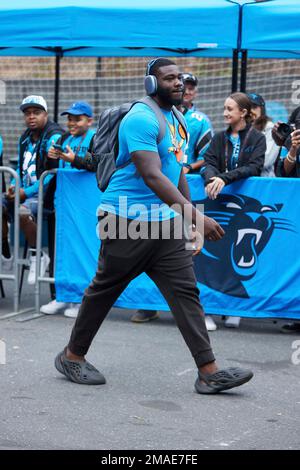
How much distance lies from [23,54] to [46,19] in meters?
2.30

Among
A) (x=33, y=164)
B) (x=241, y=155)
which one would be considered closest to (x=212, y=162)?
(x=241, y=155)

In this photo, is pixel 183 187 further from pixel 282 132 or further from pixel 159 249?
pixel 282 132

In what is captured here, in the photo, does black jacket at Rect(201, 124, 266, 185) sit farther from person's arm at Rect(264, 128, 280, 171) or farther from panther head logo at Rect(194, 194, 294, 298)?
person's arm at Rect(264, 128, 280, 171)

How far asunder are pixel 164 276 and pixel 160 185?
26.7 inches

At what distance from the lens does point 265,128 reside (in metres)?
8.93

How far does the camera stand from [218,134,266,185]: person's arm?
24.6 feet

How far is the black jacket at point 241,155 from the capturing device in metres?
7.63

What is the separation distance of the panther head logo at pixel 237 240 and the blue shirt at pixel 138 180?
6.22 ft

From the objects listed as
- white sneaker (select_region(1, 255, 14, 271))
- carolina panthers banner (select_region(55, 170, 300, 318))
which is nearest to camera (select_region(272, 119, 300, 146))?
carolina panthers banner (select_region(55, 170, 300, 318))

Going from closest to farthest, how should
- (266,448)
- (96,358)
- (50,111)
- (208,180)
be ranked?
(266,448)
(96,358)
(208,180)
(50,111)

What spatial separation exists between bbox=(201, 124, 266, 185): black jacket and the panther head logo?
0.74ft

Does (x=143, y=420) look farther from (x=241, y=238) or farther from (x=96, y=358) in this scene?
(x=241, y=238)

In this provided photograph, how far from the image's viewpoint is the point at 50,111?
54.0ft

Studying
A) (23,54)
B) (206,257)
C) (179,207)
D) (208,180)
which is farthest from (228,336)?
(23,54)
